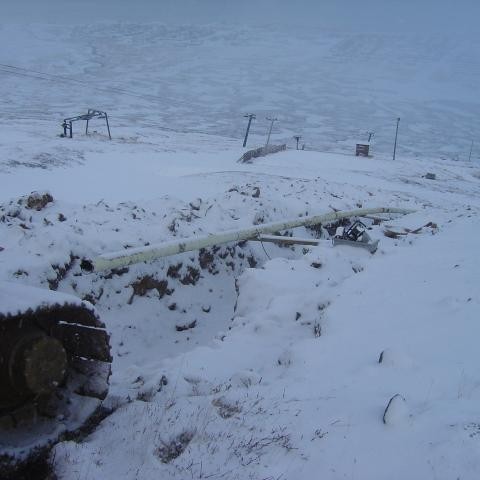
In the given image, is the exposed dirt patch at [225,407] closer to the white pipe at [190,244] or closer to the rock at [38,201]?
the white pipe at [190,244]

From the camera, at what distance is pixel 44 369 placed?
310 centimetres

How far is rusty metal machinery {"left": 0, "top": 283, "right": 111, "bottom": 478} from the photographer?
120 inches

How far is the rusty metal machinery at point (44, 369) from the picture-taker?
3053 millimetres

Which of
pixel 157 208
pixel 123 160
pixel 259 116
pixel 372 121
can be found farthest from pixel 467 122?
pixel 157 208

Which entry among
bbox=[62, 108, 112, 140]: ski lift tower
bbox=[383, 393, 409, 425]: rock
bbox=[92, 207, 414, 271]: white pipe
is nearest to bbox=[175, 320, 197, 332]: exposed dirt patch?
bbox=[92, 207, 414, 271]: white pipe

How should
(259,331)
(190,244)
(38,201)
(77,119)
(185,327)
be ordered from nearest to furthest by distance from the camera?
(259,331)
(185,327)
(190,244)
(38,201)
(77,119)

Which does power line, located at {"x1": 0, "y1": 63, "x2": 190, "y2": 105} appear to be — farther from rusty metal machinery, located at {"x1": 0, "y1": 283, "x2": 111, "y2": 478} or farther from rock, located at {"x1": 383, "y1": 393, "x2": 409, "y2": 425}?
rock, located at {"x1": 383, "y1": 393, "x2": 409, "y2": 425}

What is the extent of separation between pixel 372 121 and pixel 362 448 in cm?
14898

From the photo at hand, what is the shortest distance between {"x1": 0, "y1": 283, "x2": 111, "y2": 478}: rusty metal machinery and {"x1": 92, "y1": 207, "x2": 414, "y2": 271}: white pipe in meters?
3.66

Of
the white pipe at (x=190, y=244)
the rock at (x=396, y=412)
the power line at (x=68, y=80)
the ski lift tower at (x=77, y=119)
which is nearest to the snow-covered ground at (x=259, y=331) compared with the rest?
the rock at (x=396, y=412)

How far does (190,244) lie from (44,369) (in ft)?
19.3

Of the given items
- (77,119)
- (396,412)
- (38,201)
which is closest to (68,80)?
(77,119)

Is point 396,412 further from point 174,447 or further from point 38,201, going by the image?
point 38,201

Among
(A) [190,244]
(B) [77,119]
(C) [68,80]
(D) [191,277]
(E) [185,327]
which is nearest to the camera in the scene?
(E) [185,327]
